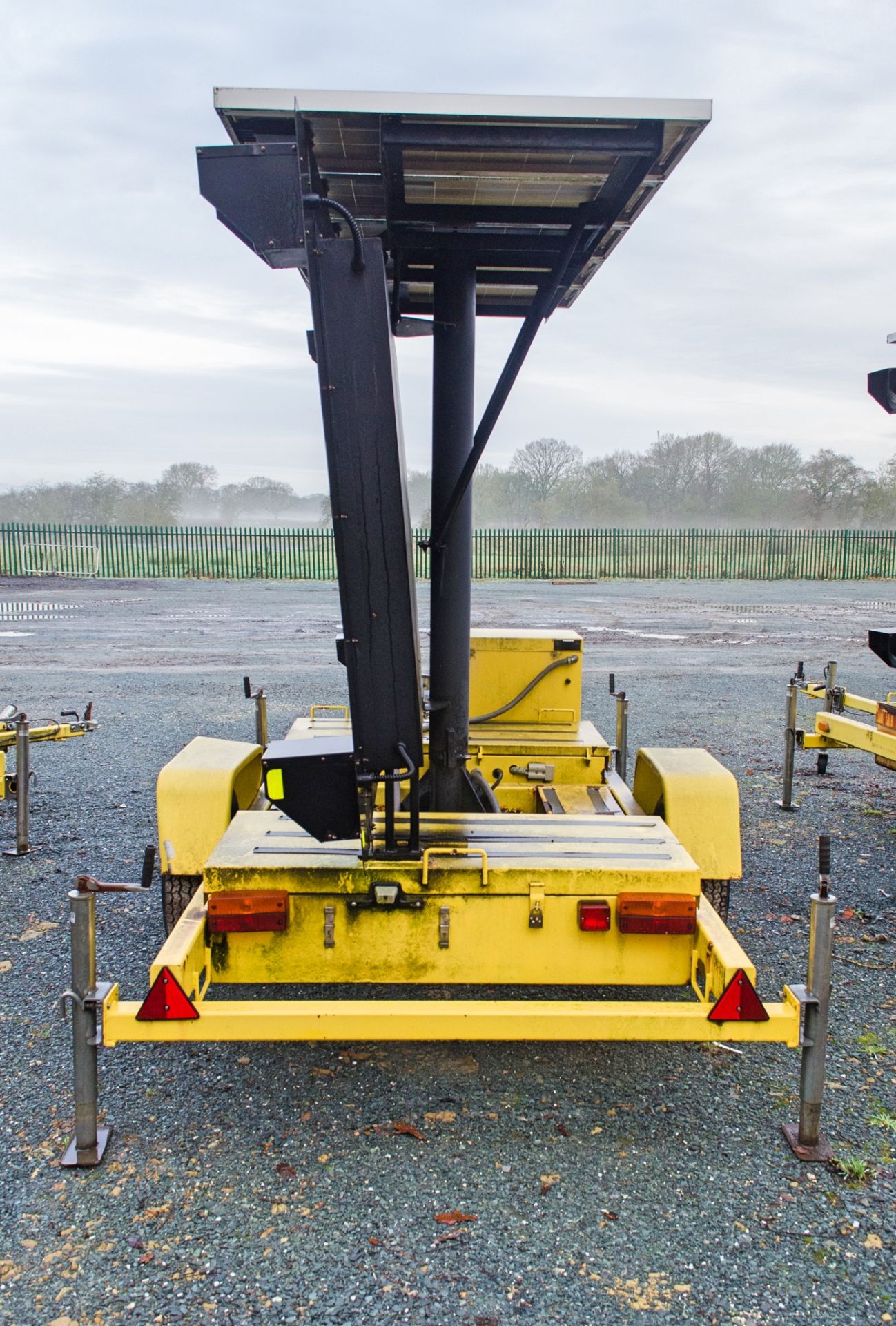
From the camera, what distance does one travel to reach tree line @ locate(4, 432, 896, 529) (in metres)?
44.1

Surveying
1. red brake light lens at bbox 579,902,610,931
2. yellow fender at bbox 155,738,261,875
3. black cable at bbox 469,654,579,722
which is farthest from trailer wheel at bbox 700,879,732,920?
yellow fender at bbox 155,738,261,875

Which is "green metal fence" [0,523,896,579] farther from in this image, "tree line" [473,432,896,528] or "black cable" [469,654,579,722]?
"black cable" [469,654,579,722]

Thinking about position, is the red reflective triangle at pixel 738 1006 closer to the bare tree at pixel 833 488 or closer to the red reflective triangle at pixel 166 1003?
the red reflective triangle at pixel 166 1003

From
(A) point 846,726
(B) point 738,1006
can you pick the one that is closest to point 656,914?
(B) point 738,1006

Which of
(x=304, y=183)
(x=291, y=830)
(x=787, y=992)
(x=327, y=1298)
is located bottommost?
(x=327, y=1298)

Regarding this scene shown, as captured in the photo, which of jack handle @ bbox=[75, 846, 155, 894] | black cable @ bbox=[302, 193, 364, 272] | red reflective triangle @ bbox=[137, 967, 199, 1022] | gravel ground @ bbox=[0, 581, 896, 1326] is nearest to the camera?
gravel ground @ bbox=[0, 581, 896, 1326]

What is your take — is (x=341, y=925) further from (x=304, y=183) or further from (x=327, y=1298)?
(x=304, y=183)

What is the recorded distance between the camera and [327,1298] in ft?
7.43

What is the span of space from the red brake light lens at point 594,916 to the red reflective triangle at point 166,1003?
4.05ft

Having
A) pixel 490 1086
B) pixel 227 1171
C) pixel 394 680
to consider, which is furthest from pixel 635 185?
pixel 227 1171

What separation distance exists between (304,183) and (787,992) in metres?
2.82

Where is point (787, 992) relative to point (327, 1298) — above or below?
above

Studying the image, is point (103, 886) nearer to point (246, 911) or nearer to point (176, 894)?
point (246, 911)

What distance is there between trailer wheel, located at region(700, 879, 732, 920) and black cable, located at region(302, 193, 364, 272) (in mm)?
2844
